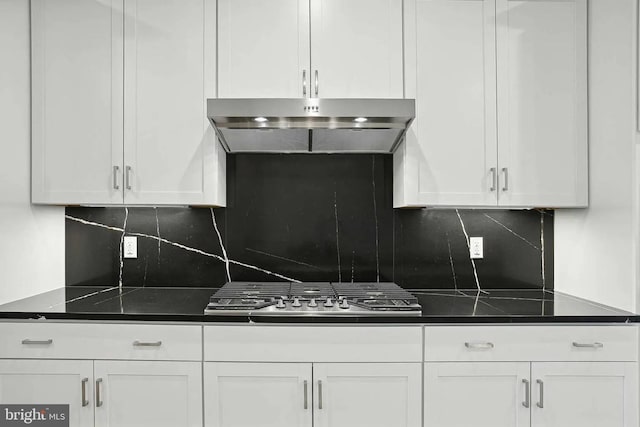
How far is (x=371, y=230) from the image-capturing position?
8.19 ft

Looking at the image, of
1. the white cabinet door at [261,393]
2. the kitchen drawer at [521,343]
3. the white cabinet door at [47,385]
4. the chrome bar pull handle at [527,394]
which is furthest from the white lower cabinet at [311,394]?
the white cabinet door at [47,385]

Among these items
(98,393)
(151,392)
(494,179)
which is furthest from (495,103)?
(98,393)

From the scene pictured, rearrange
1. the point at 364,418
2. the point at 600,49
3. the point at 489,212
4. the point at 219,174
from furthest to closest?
1. the point at 489,212
2. the point at 219,174
3. the point at 600,49
4. the point at 364,418

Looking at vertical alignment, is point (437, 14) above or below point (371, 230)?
above

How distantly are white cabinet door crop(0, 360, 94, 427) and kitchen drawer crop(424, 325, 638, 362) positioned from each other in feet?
4.62

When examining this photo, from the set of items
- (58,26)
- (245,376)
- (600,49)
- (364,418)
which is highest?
(58,26)

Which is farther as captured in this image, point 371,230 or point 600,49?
point 371,230

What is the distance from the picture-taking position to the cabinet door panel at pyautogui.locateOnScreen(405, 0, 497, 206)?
2.13 meters

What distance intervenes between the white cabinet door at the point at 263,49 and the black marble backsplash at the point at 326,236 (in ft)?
1.53

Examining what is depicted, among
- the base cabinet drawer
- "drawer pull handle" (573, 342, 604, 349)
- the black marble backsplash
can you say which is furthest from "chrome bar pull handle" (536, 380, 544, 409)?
the black marble backsplash

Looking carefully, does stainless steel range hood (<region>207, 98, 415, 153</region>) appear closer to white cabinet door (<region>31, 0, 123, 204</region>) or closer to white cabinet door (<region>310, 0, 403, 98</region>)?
white cabinet door (<region>310, 0, 403, 98</region>)

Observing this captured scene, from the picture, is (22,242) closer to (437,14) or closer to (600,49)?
(437,14)

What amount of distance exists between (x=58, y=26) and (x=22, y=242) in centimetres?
103

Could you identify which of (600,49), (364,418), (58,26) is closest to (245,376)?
(364,418)
